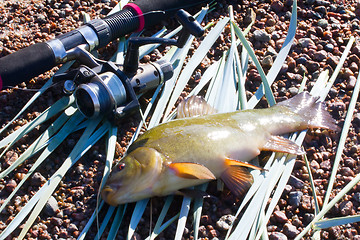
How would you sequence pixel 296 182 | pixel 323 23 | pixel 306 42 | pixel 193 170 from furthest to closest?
pixel 323 23 < pixel 306 42 < pixel 296 182 < pixel 193 170

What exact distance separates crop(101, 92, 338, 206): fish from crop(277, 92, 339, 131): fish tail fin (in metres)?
0.01

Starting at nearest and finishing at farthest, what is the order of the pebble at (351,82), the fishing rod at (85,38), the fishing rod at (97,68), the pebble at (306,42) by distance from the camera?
the fishing rod at (97,68)
the fishing rod at (85,38)
the pebble at (351,82)
the pebble at (306,42)

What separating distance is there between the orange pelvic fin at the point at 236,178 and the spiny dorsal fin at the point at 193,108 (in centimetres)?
57

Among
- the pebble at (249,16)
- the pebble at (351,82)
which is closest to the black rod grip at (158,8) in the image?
the pebble at (249,16)

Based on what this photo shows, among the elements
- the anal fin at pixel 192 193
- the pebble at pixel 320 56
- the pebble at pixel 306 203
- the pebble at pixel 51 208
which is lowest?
the pebble at pixel 306 203

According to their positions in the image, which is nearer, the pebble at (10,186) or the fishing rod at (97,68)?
the pebble at (10,186)

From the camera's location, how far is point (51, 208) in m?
3.38

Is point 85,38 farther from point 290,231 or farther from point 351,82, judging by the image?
point 351,82

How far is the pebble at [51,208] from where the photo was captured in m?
3.37

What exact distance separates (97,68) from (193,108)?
877mm

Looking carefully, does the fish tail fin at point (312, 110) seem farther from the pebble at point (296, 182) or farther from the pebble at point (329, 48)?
the pebble at point (329, 48)

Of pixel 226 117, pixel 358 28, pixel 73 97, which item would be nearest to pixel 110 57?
pixel 73 97

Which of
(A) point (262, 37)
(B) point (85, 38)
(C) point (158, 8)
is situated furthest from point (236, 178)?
(C) point (158, 8)

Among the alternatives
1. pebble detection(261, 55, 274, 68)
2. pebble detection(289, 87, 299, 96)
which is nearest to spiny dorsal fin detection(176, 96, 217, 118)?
pebble detection(289, 87, 299, 96)
